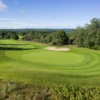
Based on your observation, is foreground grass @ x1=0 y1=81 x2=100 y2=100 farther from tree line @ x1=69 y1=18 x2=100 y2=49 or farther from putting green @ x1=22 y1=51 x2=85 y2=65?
tree line @ x1=69 y1=18 x2=100 y2=49

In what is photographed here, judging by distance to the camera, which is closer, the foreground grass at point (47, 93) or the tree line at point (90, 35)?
the foreground grass at point (47, 93)

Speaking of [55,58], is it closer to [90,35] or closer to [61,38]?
[90,35]

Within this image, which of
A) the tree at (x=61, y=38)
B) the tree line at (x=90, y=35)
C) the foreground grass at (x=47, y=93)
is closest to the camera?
the foreground grass at (x=47, y=93)

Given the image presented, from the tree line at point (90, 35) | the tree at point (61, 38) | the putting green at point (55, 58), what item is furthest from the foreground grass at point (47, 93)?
the tree at point (61, 38)

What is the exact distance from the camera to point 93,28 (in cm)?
4981

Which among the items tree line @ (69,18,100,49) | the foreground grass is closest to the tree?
tree line @ (69,18,100,49)

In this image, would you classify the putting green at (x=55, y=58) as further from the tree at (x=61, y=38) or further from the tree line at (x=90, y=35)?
the tree at (x=61, y=38)

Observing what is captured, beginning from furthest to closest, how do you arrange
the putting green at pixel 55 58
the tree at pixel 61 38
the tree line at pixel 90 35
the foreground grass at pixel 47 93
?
the tree at pixel 61 38 < the tree line at pixel 90 35 < the putting green at pixel 55 58 < the foreground grass at pixel 47 93

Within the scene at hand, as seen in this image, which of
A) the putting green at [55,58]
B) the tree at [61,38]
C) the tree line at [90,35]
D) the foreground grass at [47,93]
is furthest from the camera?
the tree at [61,38]

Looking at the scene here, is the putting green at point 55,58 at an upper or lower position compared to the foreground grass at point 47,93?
lower

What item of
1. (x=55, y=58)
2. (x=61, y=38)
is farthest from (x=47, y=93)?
(x=61, y=38)

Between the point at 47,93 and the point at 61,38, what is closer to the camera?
the point at 47,93

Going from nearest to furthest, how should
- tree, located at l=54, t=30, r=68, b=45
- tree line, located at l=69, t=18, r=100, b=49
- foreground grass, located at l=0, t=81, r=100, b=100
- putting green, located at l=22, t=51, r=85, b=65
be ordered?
foreground grass, located at l=0, t=81, r=100, b=100, putting green, located at l=22, t=51, r=85, b=65, tree line, located at l=69, t=18, r=100, b=49, tree, located at l=54, t=30, r=68, b=45

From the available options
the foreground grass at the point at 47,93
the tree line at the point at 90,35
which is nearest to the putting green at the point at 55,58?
the foreground grass at the point at 47,93
